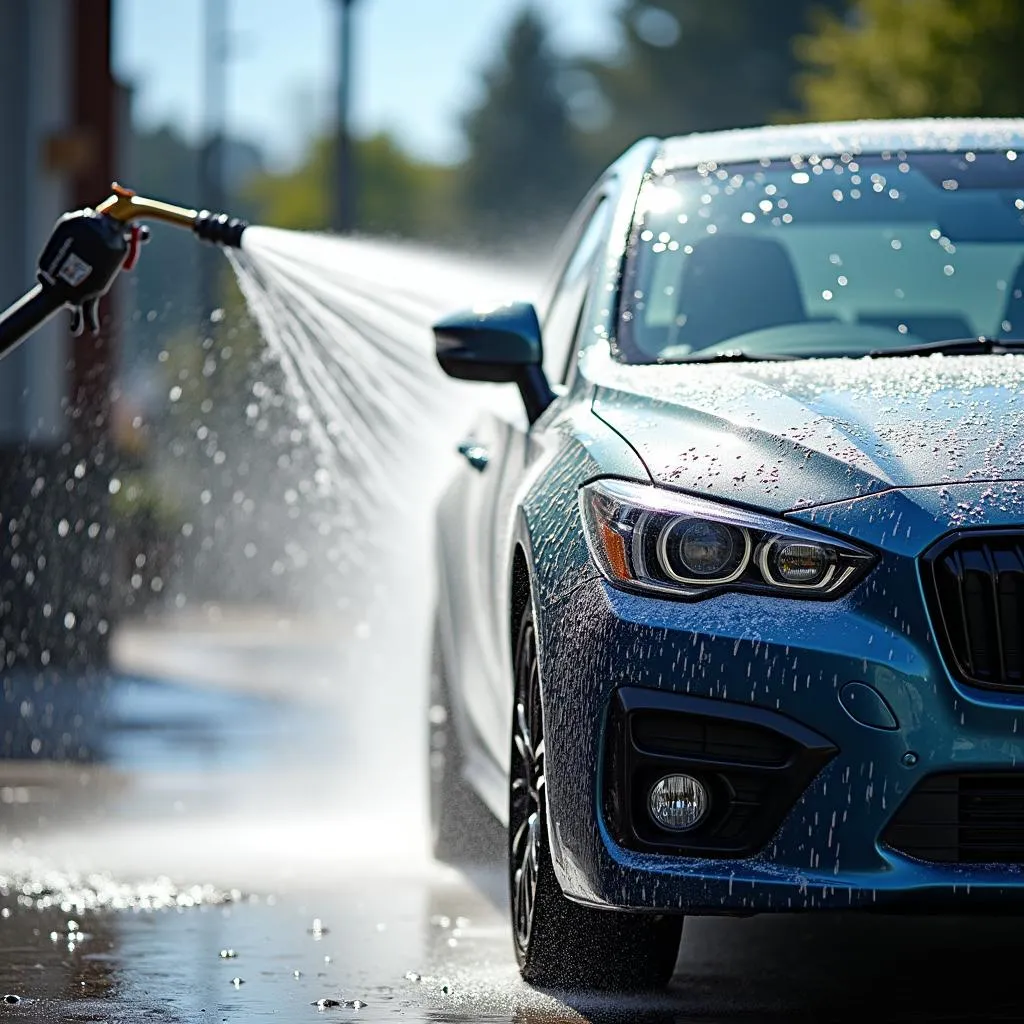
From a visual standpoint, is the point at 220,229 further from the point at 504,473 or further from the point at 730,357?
the point at 730,357

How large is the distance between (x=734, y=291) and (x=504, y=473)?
0.69 metres

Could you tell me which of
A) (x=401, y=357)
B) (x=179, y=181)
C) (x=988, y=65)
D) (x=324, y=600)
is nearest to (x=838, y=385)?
(x=401, y=357)

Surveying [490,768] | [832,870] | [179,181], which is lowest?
[179,181]

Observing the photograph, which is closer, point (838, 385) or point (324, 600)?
point (838, 385)

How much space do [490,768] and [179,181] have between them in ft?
438

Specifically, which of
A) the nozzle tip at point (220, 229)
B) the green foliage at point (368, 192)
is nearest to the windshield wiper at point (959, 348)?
the nozzle tip at point (220, 229)

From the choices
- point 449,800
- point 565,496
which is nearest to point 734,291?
point 565,496

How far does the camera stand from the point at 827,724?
475cm

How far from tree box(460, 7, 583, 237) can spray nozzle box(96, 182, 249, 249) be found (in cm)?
9238

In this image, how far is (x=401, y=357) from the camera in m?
10.7

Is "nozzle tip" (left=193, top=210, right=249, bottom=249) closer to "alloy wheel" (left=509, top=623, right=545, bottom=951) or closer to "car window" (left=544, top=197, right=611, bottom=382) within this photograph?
"car window" (left=544, top=197, right=611, bottom=382)

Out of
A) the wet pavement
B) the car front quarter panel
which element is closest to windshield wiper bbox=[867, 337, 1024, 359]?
the car front quarter panel

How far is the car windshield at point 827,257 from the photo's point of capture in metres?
6.15

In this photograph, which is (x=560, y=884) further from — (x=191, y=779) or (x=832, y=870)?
(x=191, y=779)
